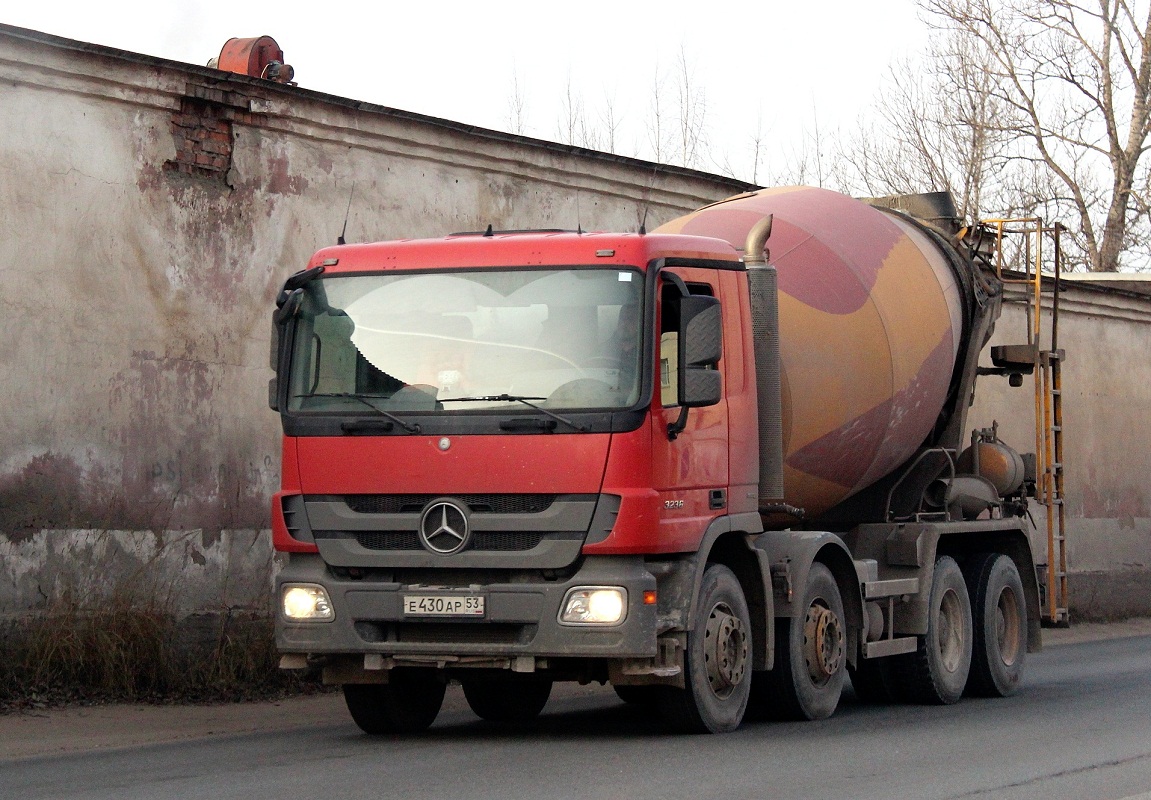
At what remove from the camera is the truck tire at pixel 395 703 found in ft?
30.5

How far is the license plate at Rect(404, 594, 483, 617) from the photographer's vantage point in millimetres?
8281

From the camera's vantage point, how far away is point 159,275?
39.6 feet

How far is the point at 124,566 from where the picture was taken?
11.5 metres

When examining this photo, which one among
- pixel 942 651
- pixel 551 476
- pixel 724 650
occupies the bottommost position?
pixel 942 651

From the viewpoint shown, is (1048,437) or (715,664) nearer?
(715,664)

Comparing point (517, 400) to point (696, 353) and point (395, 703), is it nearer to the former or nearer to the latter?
point (696, 353)

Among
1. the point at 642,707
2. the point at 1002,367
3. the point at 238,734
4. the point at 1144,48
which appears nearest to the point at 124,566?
the point at 238,734

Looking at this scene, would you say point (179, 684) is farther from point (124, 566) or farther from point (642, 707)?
point (642, 707)

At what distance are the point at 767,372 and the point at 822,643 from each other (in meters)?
1.70

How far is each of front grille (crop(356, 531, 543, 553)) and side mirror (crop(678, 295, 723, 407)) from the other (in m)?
1.04

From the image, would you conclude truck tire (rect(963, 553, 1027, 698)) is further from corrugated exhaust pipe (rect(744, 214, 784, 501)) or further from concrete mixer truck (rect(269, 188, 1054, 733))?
corrugated exhaust pipe (rect(744, 214, 784, 501))

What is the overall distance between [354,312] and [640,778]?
2.91 meters

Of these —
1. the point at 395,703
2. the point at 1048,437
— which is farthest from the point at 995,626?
the point at 395,703

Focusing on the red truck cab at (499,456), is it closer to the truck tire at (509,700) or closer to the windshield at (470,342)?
the windshield at (470,342)
